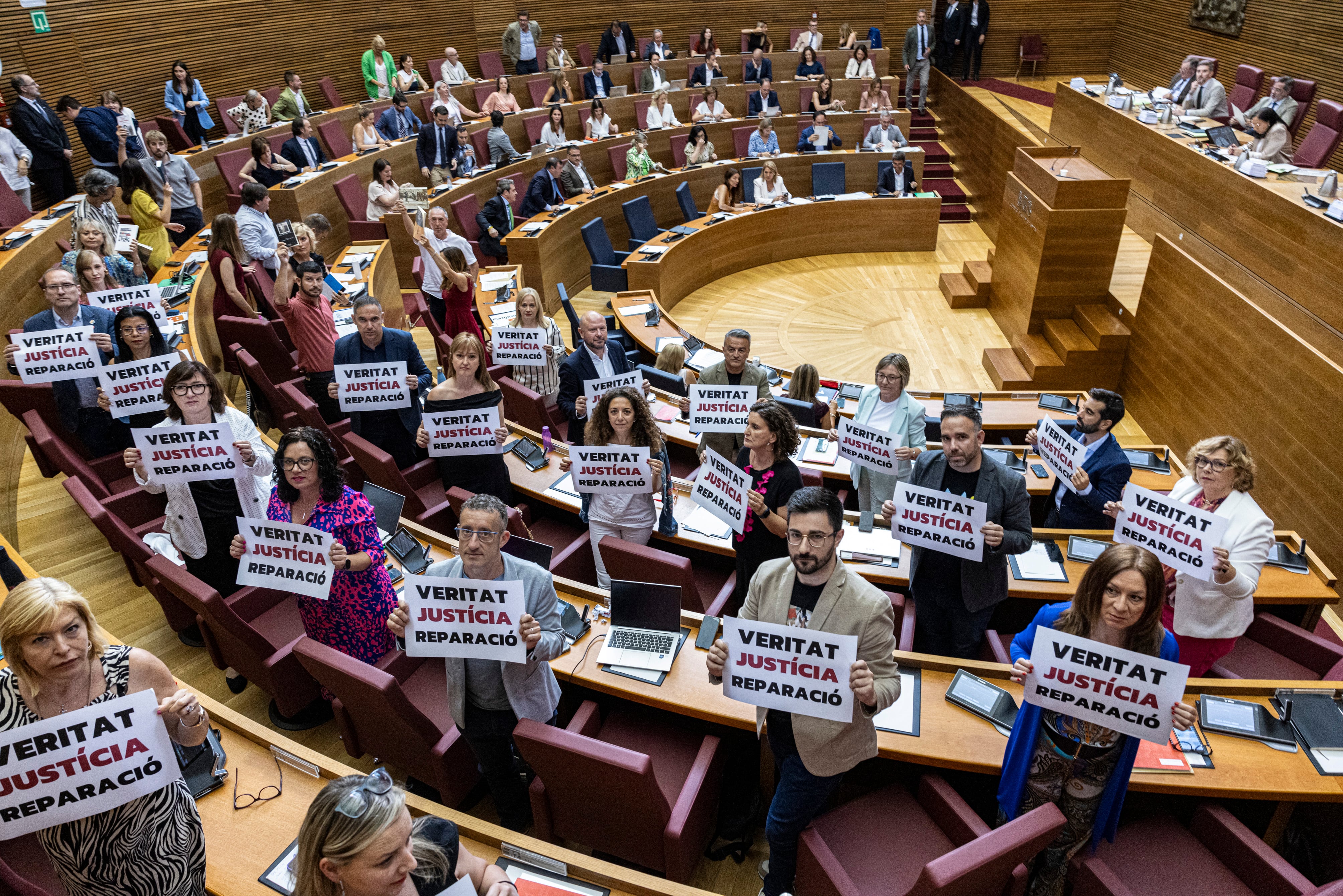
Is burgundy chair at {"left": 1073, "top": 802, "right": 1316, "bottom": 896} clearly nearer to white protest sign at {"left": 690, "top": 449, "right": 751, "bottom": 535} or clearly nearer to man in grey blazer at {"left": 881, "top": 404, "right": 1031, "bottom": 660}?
man in grey blazer at {"left": 881, "top": 404, "right": 1031, "bottom": 660}

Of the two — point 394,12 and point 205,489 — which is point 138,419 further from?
point 394,12

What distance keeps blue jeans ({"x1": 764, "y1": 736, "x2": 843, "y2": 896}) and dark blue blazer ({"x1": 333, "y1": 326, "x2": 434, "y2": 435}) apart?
308 cm

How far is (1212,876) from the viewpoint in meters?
2.81

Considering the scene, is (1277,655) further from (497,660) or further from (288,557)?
(288,557)

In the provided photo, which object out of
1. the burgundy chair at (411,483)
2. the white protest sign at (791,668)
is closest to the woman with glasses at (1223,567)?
the white protest sign at (791,668)

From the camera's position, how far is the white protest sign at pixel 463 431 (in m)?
4.40

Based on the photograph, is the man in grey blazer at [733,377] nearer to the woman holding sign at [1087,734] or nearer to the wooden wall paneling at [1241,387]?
the woman holding sign at [1087,734]

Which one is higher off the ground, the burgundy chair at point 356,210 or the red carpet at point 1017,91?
the red carpet at point 1017,91

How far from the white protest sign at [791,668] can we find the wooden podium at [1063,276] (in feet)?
21.4

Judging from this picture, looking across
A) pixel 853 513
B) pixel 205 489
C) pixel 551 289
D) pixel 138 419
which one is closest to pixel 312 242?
pixel 138 419

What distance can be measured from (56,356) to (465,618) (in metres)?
3.41

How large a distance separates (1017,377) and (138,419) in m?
7.62

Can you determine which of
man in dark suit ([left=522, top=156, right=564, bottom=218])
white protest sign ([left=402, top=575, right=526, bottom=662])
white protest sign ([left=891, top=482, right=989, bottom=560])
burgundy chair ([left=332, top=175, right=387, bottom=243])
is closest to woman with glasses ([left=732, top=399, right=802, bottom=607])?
white protest sign ([left=891, top=482, right=989, bottom=560])

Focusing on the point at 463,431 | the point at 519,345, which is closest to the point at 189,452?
the point at 463,431
